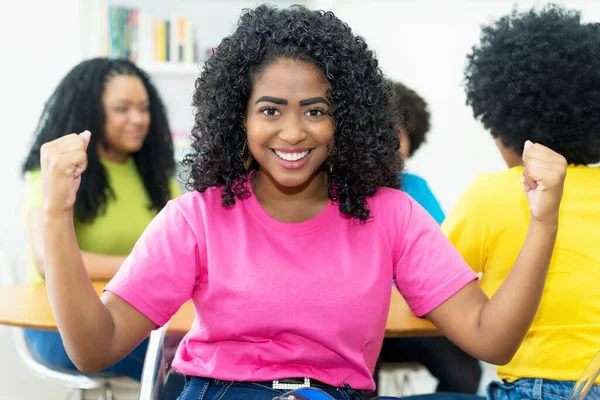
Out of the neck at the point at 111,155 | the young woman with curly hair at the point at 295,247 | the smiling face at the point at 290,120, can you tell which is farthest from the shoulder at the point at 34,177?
the smiling face at the point at 290,120

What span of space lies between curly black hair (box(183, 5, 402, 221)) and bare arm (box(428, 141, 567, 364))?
0.26 m

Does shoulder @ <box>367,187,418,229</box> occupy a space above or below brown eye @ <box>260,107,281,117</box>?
below

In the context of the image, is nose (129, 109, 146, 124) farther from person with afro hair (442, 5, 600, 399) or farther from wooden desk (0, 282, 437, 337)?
person with afro hair (442, 5, 600, 399)

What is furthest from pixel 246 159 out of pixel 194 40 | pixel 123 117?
pixel 194 40

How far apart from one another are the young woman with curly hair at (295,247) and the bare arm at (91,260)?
0.89 metres

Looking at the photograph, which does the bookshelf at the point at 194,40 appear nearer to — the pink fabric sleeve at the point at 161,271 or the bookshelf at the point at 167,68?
the bookshelf at the point at 167,68

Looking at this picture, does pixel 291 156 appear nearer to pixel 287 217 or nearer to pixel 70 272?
pixel 287 217

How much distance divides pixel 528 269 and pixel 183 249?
0.61 m

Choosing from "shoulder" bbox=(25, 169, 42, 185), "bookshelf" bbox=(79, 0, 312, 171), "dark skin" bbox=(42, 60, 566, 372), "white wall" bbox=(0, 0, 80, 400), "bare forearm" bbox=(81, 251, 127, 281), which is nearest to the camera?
"dark skin" bbox=(42, 60, 566, 372)

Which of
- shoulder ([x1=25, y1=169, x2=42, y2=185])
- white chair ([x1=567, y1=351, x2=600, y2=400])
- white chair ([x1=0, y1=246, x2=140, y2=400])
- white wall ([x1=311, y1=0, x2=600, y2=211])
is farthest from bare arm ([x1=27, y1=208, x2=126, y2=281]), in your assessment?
white wall ([x1=311, y1=0, x2=600, y2=211])

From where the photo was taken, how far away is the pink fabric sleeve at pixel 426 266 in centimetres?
137

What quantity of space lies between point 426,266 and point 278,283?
285mm

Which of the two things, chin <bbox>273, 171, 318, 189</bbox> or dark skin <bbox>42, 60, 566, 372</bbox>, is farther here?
chin <bbox>273, 171, 318, 189</bbox>

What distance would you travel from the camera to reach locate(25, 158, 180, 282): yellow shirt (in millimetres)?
2533
